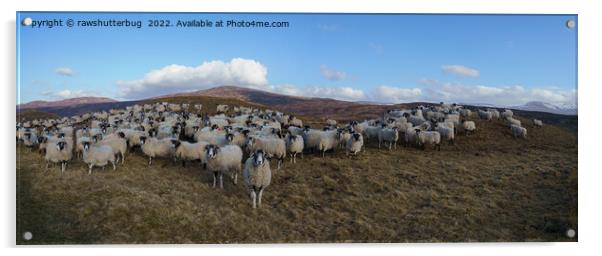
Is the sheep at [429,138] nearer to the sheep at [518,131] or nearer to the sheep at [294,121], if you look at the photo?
the sheep at [518,131]

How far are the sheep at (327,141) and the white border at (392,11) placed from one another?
464 centimetres

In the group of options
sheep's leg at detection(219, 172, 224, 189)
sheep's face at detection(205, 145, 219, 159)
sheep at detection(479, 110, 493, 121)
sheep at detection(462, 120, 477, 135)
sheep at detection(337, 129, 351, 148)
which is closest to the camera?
sheep's leg at detection(219, 172, 224, 189)

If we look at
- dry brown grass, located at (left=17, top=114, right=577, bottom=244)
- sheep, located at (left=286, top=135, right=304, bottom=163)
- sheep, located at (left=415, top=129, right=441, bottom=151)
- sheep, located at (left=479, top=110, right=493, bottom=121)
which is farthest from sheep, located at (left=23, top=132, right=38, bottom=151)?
sheep, located at (left=479, top=110, right=493, bottom=121)

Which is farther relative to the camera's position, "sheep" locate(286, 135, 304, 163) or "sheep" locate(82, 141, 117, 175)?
"sheep" locate(286, 135, 304, 163)

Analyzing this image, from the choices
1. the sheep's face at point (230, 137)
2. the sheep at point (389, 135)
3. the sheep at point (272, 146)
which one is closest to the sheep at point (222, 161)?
the sheep at point (272, 146)

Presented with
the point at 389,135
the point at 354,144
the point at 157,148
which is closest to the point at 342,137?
the point at 354,144

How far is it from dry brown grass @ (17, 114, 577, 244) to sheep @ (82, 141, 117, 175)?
0.98 ft

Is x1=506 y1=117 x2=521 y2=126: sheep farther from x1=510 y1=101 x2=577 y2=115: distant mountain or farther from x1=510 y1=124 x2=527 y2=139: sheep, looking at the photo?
x1=510 y1=101 x2=577 y2=115: distant mountain

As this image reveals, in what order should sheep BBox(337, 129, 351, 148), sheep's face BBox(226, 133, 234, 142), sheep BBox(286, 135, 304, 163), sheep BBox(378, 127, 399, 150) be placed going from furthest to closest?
sheep BBox(378, 127, 399, 150), sheep BBox(337, 129, 351, 148), sheep's face BBox(226, 133, 234, 142), sheep BBox(286, 135, 304, 163)

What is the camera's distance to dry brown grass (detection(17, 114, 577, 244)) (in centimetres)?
814

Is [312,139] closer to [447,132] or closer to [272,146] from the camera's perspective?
[272,146]

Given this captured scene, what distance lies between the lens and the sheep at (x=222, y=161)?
9.98 m
